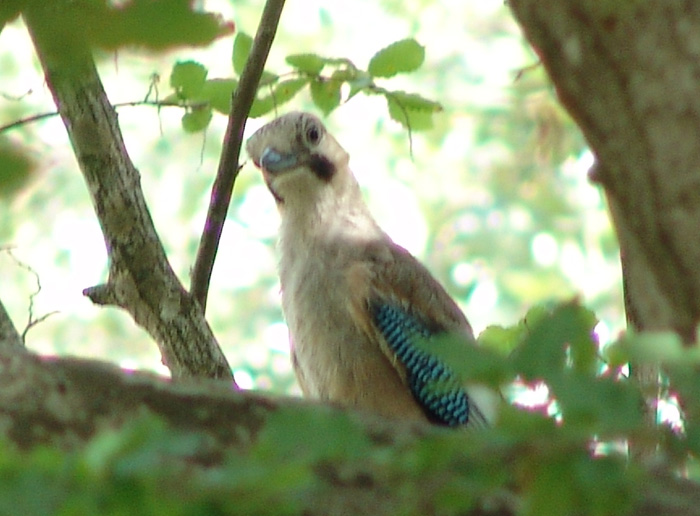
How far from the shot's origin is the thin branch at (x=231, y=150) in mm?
3846

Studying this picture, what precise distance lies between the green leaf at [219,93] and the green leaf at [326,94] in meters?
0.26

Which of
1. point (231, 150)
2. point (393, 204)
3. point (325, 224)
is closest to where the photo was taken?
point (231, 150)

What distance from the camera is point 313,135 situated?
16.7 ft

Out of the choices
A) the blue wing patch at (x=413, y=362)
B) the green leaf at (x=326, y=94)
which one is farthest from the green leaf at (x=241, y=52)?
the blue wing patch at (x=413, y=362)

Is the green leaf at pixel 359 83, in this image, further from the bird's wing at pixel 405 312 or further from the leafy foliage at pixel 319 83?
the bird's wing at pixel 405 312

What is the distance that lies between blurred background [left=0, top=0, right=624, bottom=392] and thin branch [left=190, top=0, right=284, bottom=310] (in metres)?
7.02

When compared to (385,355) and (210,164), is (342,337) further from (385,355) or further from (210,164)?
Result: (210,164)


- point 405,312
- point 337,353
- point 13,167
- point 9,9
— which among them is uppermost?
point 405,312

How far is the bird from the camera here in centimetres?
450

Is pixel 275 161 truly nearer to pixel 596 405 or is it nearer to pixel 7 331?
pixel 7 331

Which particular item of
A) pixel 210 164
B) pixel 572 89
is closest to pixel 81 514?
pixel 572 89

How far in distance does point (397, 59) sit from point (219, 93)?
0.56 m

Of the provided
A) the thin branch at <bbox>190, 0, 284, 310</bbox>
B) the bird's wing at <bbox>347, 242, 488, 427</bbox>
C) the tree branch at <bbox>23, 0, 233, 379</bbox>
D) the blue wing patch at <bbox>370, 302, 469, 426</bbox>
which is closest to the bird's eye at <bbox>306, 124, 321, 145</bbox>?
the bird's wing at <bbox>347, 242, 488, 427</bbox>

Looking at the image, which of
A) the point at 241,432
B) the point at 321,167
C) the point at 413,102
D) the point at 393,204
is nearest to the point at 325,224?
the point at 321,167
